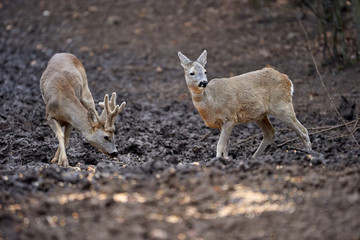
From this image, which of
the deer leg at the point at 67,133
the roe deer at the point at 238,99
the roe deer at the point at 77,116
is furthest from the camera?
the deer leg at the point at 67,133

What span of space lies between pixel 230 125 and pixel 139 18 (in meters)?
11.3

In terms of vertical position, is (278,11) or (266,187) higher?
(266,187)

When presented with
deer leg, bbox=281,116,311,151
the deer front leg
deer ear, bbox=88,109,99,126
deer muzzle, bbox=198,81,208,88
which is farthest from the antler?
deer leg, bbox=281,116,311,151

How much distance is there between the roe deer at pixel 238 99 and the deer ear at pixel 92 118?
169cm

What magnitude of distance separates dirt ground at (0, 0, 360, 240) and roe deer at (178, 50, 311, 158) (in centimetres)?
52

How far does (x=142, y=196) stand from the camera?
5.90 meters

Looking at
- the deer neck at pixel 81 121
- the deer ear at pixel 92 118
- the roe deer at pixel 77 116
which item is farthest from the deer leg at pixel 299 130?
the deer neck at pixel 81 121

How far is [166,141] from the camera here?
10328 millimetres

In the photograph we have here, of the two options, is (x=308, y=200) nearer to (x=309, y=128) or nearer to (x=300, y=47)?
(x=309, y=128)

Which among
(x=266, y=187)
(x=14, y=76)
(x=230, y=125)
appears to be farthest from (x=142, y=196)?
(x=14, y=76)

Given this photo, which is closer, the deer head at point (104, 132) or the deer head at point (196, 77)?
the deer head at point (196, 77)

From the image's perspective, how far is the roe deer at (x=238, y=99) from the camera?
923 cm

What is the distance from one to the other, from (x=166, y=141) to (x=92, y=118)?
1.46 m

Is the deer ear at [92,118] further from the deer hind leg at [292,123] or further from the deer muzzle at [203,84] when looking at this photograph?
the deer hind leg at [292,123]
